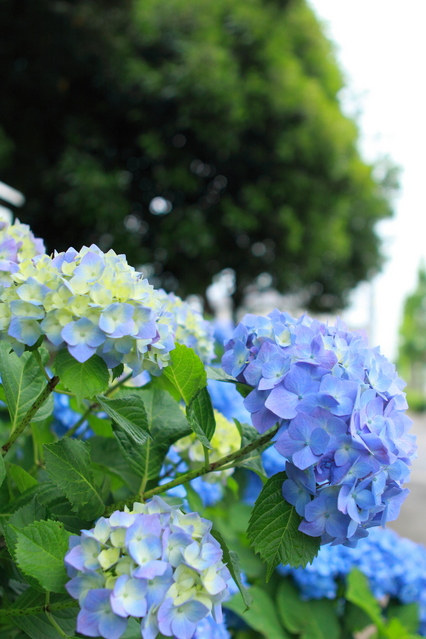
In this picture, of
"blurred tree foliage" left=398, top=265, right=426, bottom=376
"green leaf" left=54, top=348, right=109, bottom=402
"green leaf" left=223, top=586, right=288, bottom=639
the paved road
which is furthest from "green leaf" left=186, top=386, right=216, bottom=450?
"blurred tree foliage" left=398, top=265, right=426, bottom=376

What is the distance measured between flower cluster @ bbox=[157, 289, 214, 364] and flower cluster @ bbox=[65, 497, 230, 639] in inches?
15.3

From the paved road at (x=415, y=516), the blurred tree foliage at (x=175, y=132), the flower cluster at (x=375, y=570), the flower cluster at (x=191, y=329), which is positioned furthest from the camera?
the blurred tree foliage at (x=175, y=132)

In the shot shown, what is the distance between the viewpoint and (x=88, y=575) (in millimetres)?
454

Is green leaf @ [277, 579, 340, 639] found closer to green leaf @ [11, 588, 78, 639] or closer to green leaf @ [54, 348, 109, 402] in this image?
green leaf @ [11, 588, 78, 639]

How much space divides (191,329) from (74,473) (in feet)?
1.13

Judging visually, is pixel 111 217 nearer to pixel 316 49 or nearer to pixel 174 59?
pixel 174 59

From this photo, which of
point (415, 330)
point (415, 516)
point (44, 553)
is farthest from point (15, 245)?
point (415, 330)

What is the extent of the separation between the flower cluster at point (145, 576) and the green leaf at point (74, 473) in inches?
2.9

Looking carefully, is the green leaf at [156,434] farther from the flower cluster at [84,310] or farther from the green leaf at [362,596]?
the green leaf at [362,596]

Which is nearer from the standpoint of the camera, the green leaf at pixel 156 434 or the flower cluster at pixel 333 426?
the flower cluster at pixel 333 426

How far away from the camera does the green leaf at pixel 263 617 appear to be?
1.32 meters

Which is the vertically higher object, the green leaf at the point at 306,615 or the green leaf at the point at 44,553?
the green leaf at the point at 306,615

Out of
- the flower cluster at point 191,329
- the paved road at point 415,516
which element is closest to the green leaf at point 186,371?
the flower cluster at point 191,329

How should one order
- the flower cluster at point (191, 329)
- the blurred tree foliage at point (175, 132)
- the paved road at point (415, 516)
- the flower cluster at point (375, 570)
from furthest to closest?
the blurred tree foliage at point (175, 132)
the paved road at point (415, 516)
the flower cluster at point (375, 570)
the flower cluster at point (191, 329)
